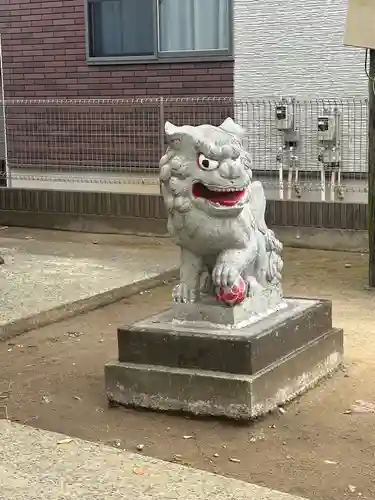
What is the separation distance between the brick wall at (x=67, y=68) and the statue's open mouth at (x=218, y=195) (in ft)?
22.5

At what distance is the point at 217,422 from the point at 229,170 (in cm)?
143

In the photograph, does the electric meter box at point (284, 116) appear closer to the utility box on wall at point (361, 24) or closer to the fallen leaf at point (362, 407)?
the utility box on wall at point (361, 24)

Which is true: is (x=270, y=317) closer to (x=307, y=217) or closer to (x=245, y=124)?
(x=307, y=217)

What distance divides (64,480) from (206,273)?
5.77 ft

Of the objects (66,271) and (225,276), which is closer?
(225,276)

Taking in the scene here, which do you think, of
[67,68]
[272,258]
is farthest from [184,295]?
[67,68]

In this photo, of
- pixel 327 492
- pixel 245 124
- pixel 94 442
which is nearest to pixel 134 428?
pixel 94 442

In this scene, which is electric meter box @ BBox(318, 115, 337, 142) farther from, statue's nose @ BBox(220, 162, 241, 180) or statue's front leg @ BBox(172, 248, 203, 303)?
statue's nose @ BBox(220, 162, 241, 180)

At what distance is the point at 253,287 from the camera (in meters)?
5.16

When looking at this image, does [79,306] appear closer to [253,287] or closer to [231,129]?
[253,287]

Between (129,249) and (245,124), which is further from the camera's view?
(245,124)

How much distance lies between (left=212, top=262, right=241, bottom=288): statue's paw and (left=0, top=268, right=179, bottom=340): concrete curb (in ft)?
8.02

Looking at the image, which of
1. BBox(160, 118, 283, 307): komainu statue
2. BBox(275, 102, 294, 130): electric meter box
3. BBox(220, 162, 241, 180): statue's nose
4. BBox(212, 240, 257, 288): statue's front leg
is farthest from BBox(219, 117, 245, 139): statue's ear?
BBox(275, 102, 294, 130): electric meter box

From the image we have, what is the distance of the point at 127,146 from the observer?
12.0 m
